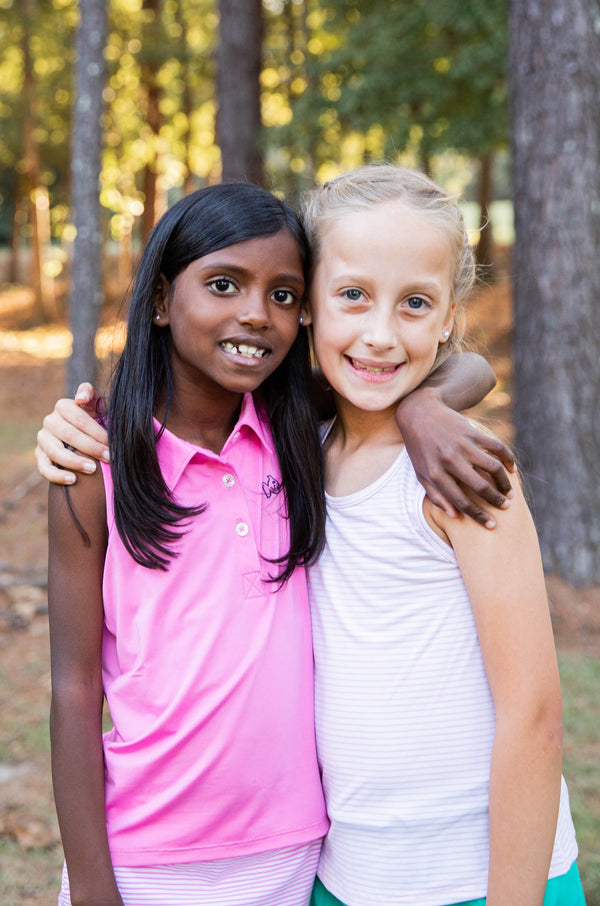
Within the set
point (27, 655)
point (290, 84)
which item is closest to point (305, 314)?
point (27, 655)

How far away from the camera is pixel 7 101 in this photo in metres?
20.0

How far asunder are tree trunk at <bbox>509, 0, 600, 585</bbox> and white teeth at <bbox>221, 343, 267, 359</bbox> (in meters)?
3.45

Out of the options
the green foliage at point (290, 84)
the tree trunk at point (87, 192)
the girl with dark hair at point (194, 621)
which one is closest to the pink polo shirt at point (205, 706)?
the girl with dark hair at point (194, 621)

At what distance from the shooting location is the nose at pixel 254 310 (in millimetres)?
1690

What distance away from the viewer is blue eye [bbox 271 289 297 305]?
1.76 meters

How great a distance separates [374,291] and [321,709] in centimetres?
80

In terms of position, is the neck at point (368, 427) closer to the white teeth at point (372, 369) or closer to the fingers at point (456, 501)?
the white teeth at point (372, 369)

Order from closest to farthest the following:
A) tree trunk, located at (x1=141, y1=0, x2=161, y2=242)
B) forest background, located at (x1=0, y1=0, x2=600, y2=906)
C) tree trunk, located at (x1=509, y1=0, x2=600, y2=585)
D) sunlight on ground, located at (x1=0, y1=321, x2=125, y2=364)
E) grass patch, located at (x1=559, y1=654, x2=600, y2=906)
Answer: grass patch, located at (x1=559, y1=654, x2=600, y2=906)
forest background, located at (x1=0, y1=0, x2=600, y2=906)
tree trunk, located at (x1=509, y1=0, x2=600, y2=585)
tree trunk, located at (x1=141, y1=0, x2=161, y2=242)
sunlight on ground, located at (x1=0, y1=321, x2=125, y2=364)

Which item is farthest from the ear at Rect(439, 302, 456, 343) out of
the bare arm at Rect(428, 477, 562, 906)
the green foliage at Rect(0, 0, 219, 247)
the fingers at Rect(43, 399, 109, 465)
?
the green foliage at Rect(0, 0, 219, 247)

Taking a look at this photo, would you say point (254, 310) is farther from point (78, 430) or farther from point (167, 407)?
point (78, 430)

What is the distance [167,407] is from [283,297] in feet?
1.04

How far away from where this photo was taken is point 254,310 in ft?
5.56

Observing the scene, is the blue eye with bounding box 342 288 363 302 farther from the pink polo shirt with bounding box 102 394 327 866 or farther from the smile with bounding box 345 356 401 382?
the pink polo shirt with bounding box 102 394 327 866

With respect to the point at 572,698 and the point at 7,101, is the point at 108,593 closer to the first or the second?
the point at 572,698
